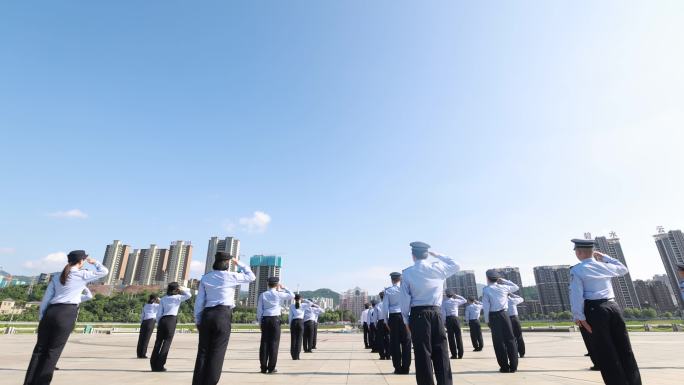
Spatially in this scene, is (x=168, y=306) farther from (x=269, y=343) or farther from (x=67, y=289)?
(x=67, y=289)

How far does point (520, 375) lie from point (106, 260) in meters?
187

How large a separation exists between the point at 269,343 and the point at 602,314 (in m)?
6.91

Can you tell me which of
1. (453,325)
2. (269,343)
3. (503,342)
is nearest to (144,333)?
(269,343)

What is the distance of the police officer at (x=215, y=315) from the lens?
487cm

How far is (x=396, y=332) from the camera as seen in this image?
859 centimetres

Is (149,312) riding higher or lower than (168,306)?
lower

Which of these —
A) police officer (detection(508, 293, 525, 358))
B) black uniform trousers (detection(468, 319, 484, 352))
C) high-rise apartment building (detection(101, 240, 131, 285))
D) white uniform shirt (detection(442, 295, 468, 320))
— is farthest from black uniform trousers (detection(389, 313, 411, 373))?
high-rise apartment building (detection(101, 240, 131, 285))

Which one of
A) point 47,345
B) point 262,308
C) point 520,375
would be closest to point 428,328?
point 520,375

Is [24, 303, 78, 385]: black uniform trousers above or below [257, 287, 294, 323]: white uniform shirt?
below

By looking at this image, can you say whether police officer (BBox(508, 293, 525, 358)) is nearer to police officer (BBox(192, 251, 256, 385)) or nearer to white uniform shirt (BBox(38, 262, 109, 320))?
police officer (BBox(192, 251, 256, 385))

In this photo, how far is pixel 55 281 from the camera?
5441 millimetres

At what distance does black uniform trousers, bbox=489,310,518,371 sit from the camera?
290 inches

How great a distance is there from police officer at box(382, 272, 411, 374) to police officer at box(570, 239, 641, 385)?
397cm

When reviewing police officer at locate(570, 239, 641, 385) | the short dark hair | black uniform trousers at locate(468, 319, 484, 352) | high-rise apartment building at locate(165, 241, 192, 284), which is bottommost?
black uniform trousers at locate(468, 319, 484, 352)
